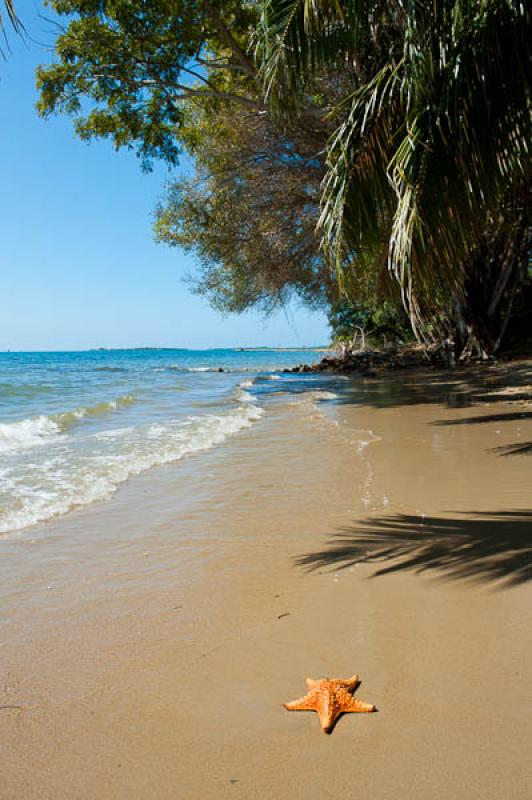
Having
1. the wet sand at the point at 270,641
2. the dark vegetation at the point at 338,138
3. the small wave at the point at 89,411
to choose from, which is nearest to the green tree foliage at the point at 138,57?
the dark vegetation at the point at 338,138

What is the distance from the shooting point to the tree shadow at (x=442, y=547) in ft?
11.4

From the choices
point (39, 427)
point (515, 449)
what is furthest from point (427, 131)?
point (39, 427)

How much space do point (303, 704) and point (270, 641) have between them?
638mm

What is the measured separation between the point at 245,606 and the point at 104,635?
2.48ft

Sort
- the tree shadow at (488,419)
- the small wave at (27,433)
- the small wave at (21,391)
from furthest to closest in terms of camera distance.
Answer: the small wave at (21,391) → the tree shadow at (488,419) → the small wave at (27,433)

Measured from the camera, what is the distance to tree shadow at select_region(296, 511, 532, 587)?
11.4 ft

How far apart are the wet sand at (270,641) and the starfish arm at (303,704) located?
4cm

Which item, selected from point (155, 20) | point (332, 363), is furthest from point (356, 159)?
point (332, 363)

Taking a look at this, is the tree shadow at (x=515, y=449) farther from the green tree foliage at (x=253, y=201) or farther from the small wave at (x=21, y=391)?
the small wave at (x=21, y=391)

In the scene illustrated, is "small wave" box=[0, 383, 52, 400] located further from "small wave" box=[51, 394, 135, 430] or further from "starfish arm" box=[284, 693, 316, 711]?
"starfish arm" box=[284, 693, 316, 711]

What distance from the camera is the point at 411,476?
6.21 m

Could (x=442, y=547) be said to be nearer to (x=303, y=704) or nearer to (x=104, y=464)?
(x=303, y=704)

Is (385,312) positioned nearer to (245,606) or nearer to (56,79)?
(56,79)

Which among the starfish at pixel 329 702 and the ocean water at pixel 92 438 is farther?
the ocean water at pixel 92 438
